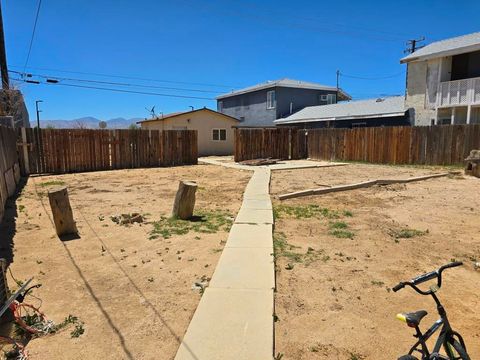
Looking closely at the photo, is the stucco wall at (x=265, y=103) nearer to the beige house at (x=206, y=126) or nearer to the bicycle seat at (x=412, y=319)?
the beige house at (x=206, y=126)

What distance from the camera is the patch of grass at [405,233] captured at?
5.98m

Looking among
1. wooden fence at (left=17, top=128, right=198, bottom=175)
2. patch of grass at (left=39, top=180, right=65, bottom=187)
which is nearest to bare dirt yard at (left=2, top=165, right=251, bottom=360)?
patch of grass at (left=39, top=180, right=65, bottom=187)

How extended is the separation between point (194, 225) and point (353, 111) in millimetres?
22625

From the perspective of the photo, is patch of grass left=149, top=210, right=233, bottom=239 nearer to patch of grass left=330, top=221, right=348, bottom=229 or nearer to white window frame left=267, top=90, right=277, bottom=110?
patch of grass left=330, top=221, right=348, bottom=229

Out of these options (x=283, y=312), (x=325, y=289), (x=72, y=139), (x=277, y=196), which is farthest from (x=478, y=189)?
(x=72, y=139)

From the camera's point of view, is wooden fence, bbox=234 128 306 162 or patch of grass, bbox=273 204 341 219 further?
wooden fence, bbox=234 128 306 162

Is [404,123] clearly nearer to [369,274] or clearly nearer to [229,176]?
[229,176]

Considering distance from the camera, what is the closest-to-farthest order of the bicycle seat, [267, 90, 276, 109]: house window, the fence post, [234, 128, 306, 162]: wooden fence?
1. the bicycle seat
2. the fence post
3. [234, 128, 306, 162]: wooden fence
4. [267, 90, 276, 109]: house window

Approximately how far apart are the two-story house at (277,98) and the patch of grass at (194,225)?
85.6 feet

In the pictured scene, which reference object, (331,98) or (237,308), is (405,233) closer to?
(237,308)

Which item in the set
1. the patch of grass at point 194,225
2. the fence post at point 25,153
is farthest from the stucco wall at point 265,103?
the patch of grass at point 194,225

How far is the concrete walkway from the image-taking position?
9.11 feet

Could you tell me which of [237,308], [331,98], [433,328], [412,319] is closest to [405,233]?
[237,308]

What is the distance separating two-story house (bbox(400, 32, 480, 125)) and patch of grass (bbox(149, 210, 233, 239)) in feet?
57.3
